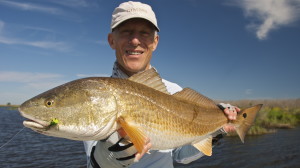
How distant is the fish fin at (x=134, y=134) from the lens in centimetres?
277

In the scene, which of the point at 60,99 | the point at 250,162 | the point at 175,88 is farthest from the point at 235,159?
the point at 60,99

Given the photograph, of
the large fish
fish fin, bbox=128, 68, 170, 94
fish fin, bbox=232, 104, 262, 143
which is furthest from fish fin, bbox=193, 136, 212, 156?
fish fin, bbox=128, 68, 170, 94

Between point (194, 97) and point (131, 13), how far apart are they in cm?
159

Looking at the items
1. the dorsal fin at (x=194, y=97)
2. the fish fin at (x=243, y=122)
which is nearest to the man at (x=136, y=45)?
the fish fin at (x=243, y=122)

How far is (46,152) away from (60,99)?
734 inches

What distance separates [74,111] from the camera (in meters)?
2.69

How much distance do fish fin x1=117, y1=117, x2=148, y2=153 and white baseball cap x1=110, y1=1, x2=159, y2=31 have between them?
1.75 metres

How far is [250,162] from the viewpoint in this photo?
15219 mm

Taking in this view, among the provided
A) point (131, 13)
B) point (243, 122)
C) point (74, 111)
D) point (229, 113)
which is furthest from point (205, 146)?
point (131, 13)

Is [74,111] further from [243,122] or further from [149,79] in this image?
[243,122]

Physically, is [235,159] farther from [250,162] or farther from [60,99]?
[60,99]

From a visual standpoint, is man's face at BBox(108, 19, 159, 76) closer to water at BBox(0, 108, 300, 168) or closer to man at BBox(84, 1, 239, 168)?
man at BBox(84, 1, 239, 168)

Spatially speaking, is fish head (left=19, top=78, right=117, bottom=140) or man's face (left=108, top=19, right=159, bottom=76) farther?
man's face (left=108, top=19, right=159, bottom=76)

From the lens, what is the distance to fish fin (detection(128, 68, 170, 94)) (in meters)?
3.21
